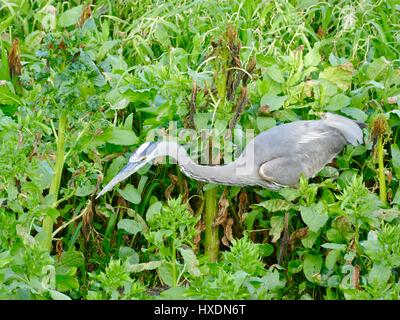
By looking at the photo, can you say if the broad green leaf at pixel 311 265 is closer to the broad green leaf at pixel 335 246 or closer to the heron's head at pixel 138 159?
the broad green leaf at pixel 335 246

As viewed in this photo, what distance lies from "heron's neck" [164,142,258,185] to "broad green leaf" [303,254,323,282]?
1.20ft

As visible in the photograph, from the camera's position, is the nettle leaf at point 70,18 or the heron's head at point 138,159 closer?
the heron's head at point 138,159

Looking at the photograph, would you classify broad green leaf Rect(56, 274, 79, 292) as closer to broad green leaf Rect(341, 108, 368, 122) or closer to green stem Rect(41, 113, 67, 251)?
green stem Rect(41, 113, 67, 251)

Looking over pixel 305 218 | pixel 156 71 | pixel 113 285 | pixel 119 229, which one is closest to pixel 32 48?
pixel 156 71

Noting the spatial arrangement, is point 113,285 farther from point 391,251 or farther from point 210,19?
point 210,19

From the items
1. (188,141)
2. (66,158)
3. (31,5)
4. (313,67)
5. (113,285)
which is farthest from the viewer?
(31,5)

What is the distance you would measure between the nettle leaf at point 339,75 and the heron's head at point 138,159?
84 centimetres

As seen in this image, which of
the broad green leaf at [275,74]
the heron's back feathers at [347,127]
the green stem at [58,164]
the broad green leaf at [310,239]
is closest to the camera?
the green stem at [58,164]

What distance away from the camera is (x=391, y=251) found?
11.3ft

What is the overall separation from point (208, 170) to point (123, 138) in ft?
1.28

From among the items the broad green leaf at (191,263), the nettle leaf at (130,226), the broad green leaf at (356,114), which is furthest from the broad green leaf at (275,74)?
the broad green leaf at (191,263)

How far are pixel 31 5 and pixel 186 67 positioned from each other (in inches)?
54.9

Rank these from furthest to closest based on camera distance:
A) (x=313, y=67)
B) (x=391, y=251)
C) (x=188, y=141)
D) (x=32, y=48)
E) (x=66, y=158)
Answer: (x=32, y=48), (x=313, y=67), (x=188, y=141), (x=66, y=158), (x=391, y=251)

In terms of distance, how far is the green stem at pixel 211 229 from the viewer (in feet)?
13.3
